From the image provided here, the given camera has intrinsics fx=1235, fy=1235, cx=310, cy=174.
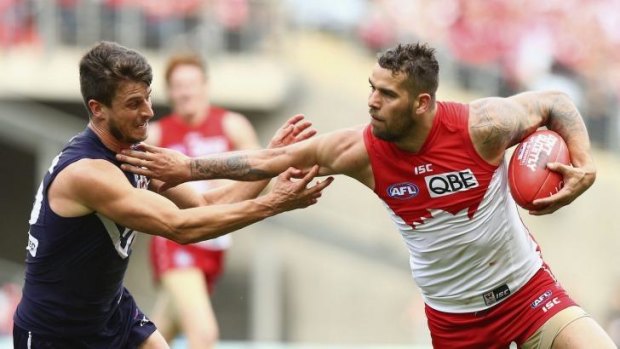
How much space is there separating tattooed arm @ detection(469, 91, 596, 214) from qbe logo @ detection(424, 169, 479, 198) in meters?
0.13

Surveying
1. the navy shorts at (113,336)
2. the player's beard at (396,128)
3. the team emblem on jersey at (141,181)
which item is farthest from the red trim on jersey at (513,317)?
the team emblem on jersey at (141,181)

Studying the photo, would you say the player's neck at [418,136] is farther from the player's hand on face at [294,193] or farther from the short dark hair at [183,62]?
the short dark hair at [183,62]

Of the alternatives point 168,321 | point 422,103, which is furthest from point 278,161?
point 168,321

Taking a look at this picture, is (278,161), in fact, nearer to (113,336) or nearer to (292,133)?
(292,133)

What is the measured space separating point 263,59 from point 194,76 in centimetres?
672

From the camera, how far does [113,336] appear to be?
5902 millimetres

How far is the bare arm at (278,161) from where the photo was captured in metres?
5.91

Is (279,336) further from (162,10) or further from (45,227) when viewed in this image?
(45,227)

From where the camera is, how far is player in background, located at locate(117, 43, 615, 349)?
230 inches

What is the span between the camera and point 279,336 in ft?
45.7

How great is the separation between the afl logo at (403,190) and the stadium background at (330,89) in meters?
7.56

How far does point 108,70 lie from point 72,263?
2.90ft

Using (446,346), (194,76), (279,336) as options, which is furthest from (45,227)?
(279,336)

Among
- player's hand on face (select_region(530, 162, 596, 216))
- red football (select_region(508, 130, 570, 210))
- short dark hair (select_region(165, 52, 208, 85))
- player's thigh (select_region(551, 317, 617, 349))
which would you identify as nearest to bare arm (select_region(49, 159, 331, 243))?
red football (select_region(508, 130, 570, 210))
